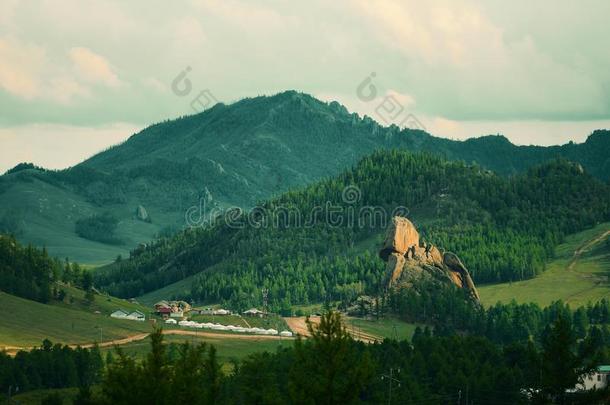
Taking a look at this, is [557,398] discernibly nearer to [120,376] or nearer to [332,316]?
[332,316]

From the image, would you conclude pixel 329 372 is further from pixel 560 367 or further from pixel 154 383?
pixel 560 367

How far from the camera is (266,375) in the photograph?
167750 millimetres

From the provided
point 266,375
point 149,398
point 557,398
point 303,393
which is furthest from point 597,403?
point 149,398

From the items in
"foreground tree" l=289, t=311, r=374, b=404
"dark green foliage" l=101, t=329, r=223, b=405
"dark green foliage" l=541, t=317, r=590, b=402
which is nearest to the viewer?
"dark green foliage" l=101, t=329, r=223, b=405

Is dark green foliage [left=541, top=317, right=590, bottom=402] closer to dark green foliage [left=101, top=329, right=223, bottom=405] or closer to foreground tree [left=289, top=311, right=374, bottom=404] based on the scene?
foreground tree [left=289, top=311, right=374, bottom=404]

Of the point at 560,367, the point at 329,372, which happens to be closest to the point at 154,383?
the point at 329,372

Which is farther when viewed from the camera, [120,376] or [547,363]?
[547,363]

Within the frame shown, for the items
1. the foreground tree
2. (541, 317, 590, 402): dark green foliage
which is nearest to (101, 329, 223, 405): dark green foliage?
the foreground tree

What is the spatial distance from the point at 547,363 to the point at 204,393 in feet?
179

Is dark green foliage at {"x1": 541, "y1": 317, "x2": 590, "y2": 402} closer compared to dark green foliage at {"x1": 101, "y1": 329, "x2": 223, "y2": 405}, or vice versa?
dark green foliage at {"x1": 101, "y1": 329, "x2": 223, "y2": 405}

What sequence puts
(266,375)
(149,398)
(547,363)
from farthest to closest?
(547,363) < (266,375) < (149,398)

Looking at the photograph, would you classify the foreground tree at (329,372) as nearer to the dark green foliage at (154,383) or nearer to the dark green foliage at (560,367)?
the dark green foliage at (154,383)

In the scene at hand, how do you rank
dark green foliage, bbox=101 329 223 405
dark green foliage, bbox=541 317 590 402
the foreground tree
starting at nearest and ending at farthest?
dark green foliage, bbox=101 329 223 405
the foreground tree
dark green foliage, bbox=541 317 590 402

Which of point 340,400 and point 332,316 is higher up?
point 332,316
